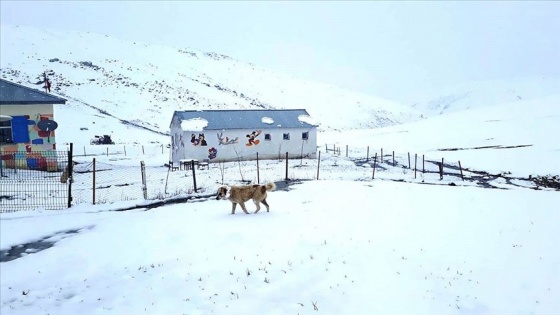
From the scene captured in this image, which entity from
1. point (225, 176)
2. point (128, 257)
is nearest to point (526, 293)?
point (128, 257)

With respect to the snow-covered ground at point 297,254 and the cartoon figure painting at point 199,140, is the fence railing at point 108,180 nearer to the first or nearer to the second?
the snow-covered ground at point 297,254

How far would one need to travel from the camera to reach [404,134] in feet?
192

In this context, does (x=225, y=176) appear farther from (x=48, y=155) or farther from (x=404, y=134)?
(x=404, y=134)

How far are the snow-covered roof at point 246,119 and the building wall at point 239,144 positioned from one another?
1.55 feet

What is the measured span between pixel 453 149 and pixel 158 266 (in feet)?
127

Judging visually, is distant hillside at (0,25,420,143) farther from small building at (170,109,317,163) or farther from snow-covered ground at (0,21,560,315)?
snow-covered ground at (0,21,560,315)

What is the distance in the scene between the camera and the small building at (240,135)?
34.5m

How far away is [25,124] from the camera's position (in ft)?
82.2

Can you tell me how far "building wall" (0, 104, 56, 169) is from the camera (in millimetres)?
24547

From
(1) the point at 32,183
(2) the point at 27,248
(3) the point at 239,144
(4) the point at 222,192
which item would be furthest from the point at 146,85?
(2) the point at 27,248

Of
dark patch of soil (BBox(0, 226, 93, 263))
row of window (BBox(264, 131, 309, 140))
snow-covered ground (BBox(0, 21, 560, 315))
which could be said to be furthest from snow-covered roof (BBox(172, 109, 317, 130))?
dark patch of soil (BBox(0, 226, 93, 263))

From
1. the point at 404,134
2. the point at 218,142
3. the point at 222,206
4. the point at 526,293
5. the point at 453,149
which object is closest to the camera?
the point at 526,293

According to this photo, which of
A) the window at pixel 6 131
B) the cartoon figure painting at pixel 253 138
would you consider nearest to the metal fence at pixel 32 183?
the window at pixel 6 131

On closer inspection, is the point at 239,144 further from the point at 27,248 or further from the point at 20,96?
the point at 27,248
